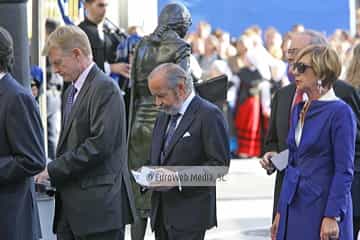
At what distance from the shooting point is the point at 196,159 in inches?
264

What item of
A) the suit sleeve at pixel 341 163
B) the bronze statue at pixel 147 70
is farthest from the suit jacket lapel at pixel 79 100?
the bronze statue at pixel 147 70

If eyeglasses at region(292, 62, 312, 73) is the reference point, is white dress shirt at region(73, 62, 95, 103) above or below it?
below

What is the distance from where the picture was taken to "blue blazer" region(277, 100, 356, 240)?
5918 mm

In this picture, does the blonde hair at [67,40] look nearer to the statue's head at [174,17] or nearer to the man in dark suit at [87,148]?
the man in dark suit at [87,148]

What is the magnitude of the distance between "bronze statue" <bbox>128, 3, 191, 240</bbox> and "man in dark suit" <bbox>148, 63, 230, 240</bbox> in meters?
2.25

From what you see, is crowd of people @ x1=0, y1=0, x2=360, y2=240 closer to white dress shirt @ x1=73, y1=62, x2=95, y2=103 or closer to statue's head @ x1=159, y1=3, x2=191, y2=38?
white dress shirt @ x1=73, y1=62, x2=95, y2=103

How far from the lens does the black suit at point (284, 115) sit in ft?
23.6

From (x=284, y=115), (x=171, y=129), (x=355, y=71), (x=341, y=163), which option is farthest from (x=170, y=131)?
(x=355, y=71)

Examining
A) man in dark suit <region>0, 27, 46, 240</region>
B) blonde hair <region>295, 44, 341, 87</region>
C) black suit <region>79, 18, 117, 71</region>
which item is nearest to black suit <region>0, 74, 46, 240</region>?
man in dark suit <region>0, 27, 46, 240</region>

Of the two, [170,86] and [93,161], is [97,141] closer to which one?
[93,161]

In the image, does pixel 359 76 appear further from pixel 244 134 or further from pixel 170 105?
pixel 244 134

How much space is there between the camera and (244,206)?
12562 millimetres

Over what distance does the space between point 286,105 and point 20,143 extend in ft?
6.53

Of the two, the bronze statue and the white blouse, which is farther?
the bronze statue
